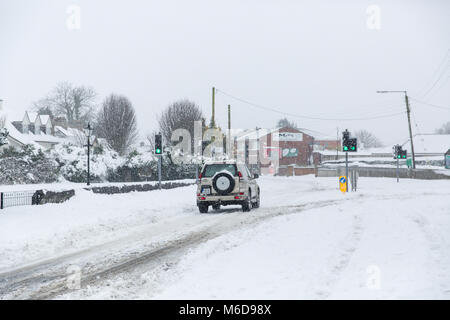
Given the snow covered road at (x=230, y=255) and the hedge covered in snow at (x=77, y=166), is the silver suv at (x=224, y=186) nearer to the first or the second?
the snow covered road at (x=230, y=255)

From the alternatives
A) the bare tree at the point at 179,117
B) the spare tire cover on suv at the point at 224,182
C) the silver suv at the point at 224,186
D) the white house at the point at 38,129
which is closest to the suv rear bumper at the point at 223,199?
the silver suv at the point at 224,186

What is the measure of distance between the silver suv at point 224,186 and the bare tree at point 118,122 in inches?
1768

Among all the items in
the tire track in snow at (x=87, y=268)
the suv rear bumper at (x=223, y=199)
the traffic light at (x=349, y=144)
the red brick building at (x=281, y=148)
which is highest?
the red brick building at (x=281, y=148)

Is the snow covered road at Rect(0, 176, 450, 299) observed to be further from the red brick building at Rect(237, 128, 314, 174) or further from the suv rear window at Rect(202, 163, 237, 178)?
the red brick building at Rect(237, 128, 314, 174)

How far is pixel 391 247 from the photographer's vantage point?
8836mm

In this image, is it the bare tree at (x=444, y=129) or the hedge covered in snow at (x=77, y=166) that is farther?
the bare tree at (x=444, y=129)

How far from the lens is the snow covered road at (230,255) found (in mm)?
5934

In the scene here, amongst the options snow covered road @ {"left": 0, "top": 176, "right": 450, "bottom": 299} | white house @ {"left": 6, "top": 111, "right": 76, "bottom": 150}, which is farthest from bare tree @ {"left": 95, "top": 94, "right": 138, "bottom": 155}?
snow covered road @ {"left": 0, "top": 176, "right": 450, "bottom": 299}

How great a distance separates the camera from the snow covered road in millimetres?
5934

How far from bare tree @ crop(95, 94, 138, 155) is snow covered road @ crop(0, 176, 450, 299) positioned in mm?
46805

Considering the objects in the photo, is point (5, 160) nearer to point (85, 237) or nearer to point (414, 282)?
point (85, 237)

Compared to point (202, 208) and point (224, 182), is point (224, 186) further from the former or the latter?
point (202, 208)
